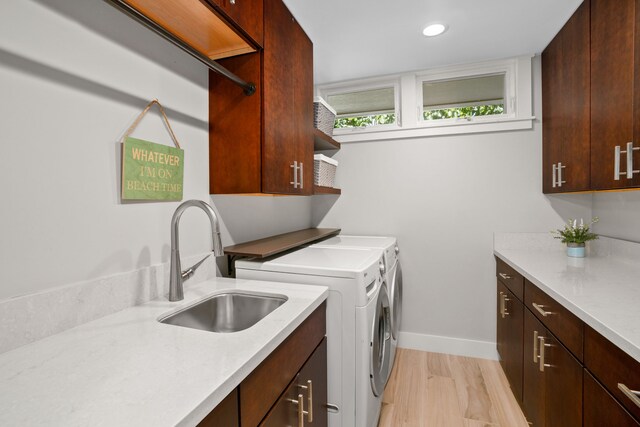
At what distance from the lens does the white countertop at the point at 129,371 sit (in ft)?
1.84

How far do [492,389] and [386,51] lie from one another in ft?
8.21

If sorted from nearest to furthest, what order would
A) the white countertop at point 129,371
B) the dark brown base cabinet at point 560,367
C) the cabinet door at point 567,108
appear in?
the white countertop at point 129,371 → the dark brown base cabinet at point 560,367 → the cabinet door at point 567,108

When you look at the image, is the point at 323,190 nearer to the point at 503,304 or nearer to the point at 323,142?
the point at 323,142

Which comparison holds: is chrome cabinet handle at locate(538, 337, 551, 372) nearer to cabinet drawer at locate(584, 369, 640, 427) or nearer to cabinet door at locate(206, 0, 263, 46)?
cabinet drawer at locate(584, 369, 640, 427)

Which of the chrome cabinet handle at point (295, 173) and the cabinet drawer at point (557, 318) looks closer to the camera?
the cabinet drawer at point (557, 318)

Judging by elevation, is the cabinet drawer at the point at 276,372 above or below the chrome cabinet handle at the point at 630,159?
below

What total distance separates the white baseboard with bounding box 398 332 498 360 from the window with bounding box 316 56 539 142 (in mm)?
1743

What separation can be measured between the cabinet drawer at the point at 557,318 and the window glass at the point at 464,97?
5.17 ft

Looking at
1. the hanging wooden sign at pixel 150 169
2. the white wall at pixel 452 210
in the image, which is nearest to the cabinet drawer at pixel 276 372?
the hanging wooden sign at pixel 150 169

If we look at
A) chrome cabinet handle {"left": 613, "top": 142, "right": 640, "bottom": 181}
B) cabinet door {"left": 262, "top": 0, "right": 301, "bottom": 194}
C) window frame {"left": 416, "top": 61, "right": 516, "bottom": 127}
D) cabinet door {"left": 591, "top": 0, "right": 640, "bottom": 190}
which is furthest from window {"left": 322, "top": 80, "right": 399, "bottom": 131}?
chrome cabinet handle {"left": 613, "top": 142, "right": 640, "bottom": 181}

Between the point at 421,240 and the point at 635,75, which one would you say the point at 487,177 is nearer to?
the point at 421,240

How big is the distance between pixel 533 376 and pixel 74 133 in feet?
7.29

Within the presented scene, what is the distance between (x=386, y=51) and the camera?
2.26 meters

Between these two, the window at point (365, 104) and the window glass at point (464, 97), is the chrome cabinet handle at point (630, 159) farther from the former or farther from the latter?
the window at point (365, 104)
